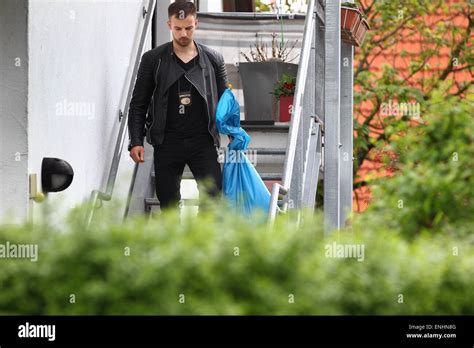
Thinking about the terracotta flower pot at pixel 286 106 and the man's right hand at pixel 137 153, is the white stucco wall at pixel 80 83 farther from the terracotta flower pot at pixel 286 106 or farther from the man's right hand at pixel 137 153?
the terracotta flower pot at pixel 286 106

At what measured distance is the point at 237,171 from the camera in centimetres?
812

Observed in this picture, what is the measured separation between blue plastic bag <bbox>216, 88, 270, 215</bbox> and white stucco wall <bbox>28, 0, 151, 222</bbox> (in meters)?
0.78

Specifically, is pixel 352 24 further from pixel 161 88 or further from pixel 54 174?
pixel 54 174

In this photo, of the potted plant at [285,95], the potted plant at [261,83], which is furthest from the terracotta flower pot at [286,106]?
the potted plant at [261,83]

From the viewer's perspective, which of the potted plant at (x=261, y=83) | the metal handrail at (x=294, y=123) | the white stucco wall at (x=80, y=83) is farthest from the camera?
the potted plant at (x=261, y=83)

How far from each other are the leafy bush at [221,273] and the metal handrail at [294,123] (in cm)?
372

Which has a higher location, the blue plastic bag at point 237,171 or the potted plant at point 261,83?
the potted plant at point 261,83

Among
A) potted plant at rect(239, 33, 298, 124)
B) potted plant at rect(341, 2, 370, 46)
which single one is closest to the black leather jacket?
potted plant at rect(341, 2, 370, 46)

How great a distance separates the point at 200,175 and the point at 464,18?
30.7 ft

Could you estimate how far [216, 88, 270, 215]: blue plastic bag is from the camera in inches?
314

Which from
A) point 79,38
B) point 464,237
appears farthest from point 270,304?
point 79,38

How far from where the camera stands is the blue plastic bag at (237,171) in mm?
7980

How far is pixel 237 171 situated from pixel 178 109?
20.7 inches
